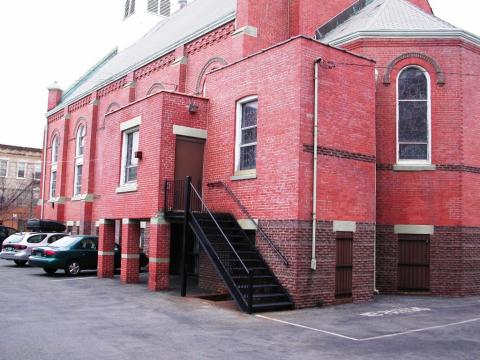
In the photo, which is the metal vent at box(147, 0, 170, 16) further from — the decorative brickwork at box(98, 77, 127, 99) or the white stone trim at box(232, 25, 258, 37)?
the white stone trim at box(232, 25, 258, 37)

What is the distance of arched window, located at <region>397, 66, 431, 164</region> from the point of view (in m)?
16.4

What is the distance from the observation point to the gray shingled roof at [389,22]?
16862 millimetres

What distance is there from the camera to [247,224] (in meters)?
14.3

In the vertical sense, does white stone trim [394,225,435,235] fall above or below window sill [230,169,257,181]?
below

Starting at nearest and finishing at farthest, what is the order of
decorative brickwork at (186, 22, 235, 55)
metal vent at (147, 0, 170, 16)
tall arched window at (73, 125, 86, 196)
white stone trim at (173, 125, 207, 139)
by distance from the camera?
1. white stone trim at (173, 125, 207, 139)
2. decorative brickwork at (186, 22, 235, 55)
3. tall arched window at (73, 125, 86, 196)
4. metal vent at (147, 0, 170, 16)

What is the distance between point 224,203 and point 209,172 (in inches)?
53.7

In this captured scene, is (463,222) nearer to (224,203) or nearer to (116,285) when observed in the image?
(224,203)

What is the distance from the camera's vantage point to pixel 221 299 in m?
14.0

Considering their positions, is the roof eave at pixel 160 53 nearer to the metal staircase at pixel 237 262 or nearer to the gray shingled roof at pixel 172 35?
the gray shingled roof at pixel 172 35

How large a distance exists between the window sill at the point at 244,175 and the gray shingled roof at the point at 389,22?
618 centimetres

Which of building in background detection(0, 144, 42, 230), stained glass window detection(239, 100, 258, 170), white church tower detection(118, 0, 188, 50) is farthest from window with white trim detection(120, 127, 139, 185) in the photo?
building in background detection(0, 144, 42, 230)

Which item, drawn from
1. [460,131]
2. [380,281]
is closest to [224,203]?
[380,281]

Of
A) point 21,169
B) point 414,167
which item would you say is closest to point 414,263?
point 414,167

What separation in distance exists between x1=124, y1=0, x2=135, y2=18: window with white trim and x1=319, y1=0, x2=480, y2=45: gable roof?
81.5 feet
